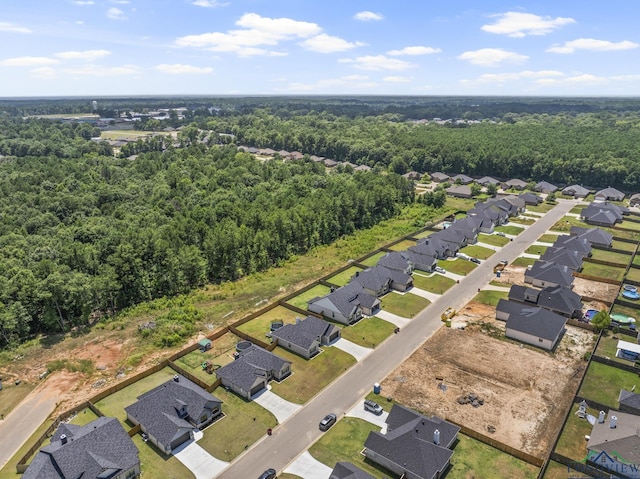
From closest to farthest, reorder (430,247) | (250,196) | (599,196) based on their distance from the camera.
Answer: (430,247)
(250,196)
(599,196)

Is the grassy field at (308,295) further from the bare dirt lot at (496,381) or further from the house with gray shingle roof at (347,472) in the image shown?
the house with gray shingle roof at (347,472)

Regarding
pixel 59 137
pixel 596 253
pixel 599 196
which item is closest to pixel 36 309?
pixel 596 253

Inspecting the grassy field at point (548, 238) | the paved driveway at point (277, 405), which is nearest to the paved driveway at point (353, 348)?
the paved driveway at point (277, 405)

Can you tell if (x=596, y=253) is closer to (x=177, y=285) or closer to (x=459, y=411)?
(x=459, y=411)

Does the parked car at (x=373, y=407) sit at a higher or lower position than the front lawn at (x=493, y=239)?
lower

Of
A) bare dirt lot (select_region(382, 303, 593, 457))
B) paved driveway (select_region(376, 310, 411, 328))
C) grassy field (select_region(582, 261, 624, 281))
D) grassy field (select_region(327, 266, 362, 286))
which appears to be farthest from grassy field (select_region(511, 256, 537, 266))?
paved driveway (select_region(376, 310, 411, 328))
